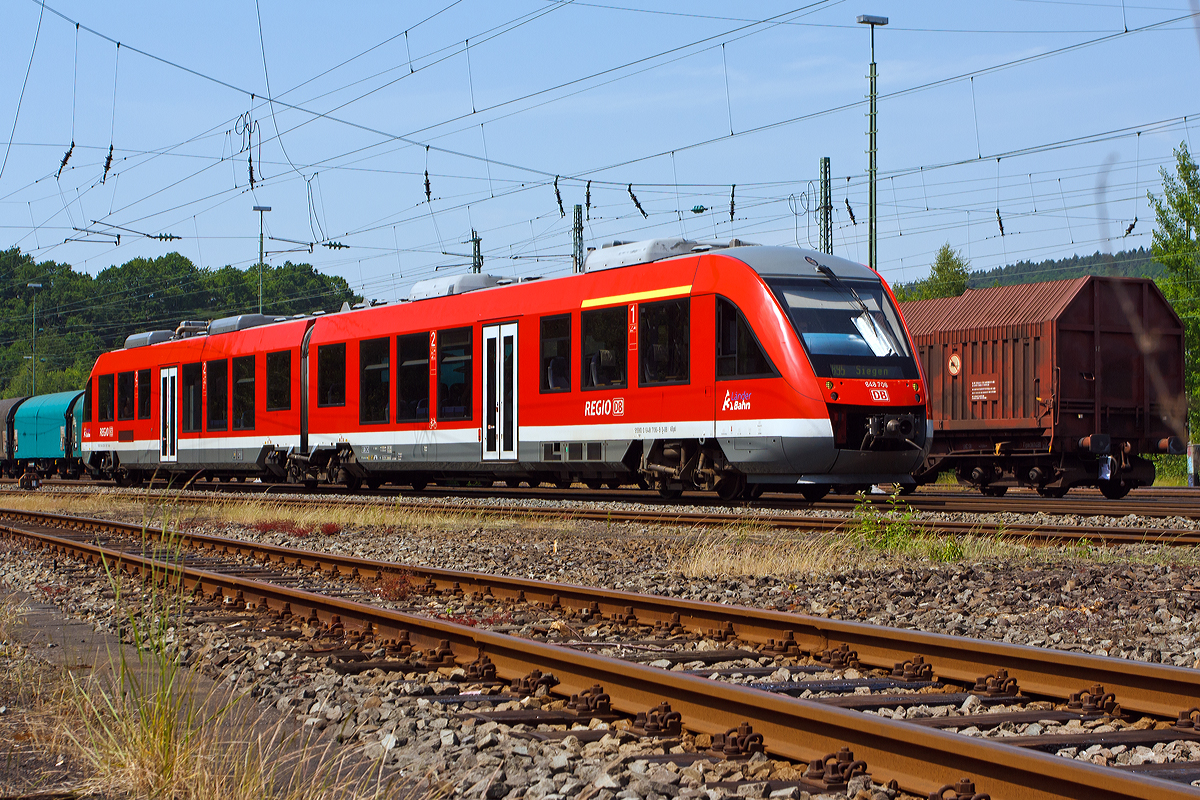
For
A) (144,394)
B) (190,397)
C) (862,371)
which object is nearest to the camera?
(862,371)

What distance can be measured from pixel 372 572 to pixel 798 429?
6.17 meters

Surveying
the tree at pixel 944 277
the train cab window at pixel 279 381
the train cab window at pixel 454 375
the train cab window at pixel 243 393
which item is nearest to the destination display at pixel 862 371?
the train cab window at pixel 454 375

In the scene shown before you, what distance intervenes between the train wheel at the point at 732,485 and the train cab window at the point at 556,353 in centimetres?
271

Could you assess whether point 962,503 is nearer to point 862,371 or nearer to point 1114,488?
point 862,371

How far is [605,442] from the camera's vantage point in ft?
55.2

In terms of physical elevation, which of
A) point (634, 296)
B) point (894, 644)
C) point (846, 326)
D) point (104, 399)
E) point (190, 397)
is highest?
point (634, 296)

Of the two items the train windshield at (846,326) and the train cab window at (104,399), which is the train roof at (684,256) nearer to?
the train windshield at (846,326)

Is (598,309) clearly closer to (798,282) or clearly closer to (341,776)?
(798,282)

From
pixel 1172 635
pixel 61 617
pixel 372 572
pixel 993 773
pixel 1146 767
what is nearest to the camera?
pixel 993 773

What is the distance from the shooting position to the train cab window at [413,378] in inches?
794

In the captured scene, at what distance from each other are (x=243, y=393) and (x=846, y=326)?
14181 mm

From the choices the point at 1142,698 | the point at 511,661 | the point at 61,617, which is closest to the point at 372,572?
the point at 61,617

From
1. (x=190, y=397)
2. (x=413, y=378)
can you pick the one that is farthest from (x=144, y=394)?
(x=413, y=378)

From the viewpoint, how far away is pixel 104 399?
30.7 meters
